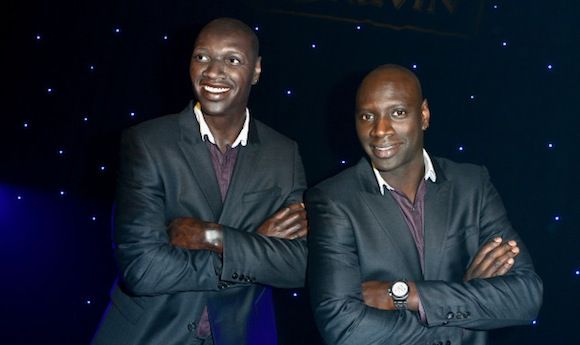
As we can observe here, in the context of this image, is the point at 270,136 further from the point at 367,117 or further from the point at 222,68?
the point at 367,117

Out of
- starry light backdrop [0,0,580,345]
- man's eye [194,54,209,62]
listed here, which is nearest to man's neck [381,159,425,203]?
man's eye [194,54,209,62]

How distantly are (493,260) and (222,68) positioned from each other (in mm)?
1161

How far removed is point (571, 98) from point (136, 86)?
7.54 ft

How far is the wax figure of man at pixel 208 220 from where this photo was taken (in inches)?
138

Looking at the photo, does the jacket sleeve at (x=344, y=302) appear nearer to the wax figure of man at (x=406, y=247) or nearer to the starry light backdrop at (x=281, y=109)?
the wax figure of man at (x=406, y=247)

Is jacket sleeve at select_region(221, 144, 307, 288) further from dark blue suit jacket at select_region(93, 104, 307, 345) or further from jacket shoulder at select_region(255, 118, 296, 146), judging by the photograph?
jacket shoulder at select_region(255, 118, 296, 146)

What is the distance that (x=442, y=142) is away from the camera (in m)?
5.35

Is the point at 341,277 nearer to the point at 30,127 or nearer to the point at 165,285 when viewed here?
the point at 165,285

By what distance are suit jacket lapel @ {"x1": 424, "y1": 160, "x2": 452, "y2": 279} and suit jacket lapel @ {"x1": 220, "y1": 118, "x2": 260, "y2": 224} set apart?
0.64m

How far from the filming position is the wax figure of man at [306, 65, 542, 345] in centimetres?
334

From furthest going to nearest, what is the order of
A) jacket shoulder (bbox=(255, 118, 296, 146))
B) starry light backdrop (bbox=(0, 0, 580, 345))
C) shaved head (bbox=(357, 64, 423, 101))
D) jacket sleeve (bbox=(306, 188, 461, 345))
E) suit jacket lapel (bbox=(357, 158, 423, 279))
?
starry light backdrop (bbox=(0, 0, 580, 345)), jacket shoulder (bbox=(255, 118, 296, 146)), shaved head (bbox=(357, 64, 423, 101)), suit jacket lapel (bbox=(357, 158, 423, 279)), jacket sleeve (bbox=(306, 188, 461, 345))

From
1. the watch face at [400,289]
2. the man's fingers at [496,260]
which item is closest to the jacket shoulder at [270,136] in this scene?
the watch face at [400,289]

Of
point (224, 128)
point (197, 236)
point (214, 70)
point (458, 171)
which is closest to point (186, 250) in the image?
point (197, 236)

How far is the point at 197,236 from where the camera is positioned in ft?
11.6
